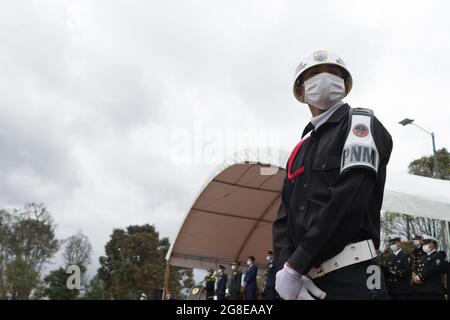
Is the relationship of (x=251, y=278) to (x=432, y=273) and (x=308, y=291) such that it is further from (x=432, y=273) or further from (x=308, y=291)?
(x=308, y=291)

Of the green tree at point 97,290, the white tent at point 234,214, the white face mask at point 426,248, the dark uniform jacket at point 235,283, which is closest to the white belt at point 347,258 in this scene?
the white face mask at point 426,248

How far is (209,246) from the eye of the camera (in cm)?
1784

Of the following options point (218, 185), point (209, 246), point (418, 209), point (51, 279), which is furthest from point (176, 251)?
point (51, 279)

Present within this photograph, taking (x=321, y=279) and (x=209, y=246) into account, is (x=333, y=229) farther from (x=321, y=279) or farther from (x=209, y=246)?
(x=209, y=246)

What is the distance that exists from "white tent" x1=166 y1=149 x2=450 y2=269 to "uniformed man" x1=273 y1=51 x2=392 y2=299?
29.0 feet

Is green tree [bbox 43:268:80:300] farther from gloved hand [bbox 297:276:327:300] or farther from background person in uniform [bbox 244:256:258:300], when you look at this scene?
gloved hand [bbox 297:276:327:300]

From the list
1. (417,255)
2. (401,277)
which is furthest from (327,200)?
(417,255)

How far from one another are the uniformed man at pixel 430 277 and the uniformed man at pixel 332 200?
302 inches

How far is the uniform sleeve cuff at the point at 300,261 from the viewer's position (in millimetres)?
1769

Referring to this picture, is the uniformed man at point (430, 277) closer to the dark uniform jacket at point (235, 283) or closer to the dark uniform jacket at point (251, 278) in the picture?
the dark uniform jacket at point (251, 278)

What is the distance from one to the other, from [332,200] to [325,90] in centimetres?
69

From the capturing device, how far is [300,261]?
5.83 feet

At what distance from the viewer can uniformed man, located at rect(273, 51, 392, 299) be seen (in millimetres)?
1783
